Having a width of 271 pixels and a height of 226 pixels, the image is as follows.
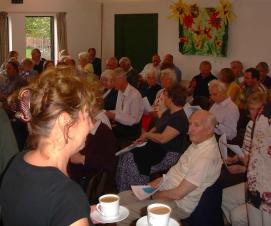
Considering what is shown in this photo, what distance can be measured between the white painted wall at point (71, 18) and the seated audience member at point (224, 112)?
6506mm

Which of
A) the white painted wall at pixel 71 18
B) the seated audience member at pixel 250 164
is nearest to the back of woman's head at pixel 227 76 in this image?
the seated audience member at pixel 250 164

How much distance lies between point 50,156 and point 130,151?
2747mm

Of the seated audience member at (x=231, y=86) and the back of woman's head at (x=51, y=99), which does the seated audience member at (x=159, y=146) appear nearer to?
the seated audience member at (x=231, y=86)

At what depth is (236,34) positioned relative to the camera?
7.58m

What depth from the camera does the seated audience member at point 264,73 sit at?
6539 millimetres

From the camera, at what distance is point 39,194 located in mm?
1110

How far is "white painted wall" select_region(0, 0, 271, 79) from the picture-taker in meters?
7.23

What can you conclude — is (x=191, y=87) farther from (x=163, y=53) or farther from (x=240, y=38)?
(x=163, y=53)

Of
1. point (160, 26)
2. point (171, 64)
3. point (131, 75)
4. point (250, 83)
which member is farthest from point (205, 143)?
point (160, 26)

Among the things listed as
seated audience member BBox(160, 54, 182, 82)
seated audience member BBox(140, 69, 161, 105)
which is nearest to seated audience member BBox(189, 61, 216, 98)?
seated audience member BBox(160, 54, 182, 82)

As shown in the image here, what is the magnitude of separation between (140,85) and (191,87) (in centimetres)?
93

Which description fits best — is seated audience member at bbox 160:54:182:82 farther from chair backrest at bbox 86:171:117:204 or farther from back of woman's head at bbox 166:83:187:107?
chair backrest at bbox 86:171:117:204

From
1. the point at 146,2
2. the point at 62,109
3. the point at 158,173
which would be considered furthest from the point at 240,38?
the point at 62,109

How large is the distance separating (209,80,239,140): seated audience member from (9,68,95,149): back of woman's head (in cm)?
327
